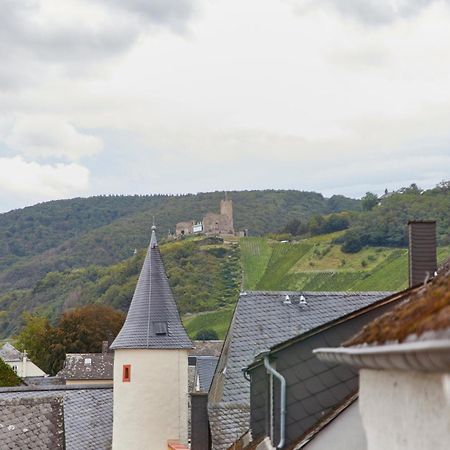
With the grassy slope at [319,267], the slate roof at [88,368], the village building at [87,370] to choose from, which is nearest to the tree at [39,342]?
the slate roof at [88,368]

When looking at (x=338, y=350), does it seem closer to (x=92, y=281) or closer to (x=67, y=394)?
(x=67, y=394)

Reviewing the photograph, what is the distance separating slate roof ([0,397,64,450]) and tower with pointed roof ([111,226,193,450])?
7.07 feet

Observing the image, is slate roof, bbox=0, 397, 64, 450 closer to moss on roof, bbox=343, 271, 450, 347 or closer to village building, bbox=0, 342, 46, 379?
moss on roof, bbox=343, 271, 450, 347

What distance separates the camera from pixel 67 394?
1299 inches

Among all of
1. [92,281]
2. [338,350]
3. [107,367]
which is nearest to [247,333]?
[338,350]

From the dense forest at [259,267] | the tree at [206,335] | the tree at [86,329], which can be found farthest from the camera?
the dense forest at [259,267]

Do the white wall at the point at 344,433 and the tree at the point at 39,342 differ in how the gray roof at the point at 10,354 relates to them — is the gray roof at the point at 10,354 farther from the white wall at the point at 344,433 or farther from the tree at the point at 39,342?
the white wall at the point at 344,433

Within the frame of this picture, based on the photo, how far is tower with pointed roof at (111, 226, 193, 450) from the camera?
29250mm

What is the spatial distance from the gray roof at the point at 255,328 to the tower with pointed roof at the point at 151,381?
12.4m

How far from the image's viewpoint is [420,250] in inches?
547

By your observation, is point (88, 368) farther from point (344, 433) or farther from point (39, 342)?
point (344, 433)

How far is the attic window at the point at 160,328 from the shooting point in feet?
98.4

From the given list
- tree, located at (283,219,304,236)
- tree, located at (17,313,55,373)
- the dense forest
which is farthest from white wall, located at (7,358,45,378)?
tree, located at (283,219,304,236)

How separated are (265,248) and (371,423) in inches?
5758
